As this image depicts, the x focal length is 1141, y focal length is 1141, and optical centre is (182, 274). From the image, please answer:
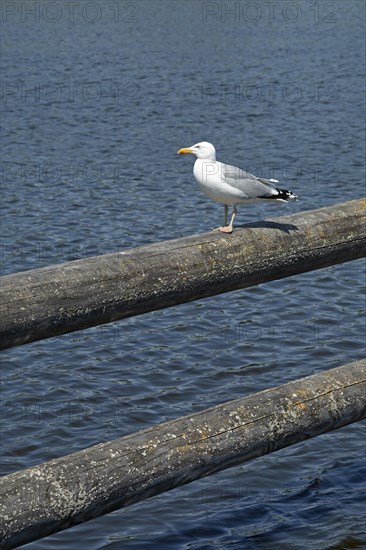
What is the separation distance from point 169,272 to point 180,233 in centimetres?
1080

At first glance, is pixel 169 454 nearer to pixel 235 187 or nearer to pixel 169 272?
pixel 169 272

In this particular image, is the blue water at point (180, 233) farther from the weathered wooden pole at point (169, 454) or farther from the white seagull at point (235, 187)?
the weathered wooden pole at point (169, 454)

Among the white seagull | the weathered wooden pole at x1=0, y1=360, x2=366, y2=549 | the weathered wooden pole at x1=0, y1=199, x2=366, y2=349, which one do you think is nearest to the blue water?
the white seagull

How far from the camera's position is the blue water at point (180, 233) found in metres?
7.93

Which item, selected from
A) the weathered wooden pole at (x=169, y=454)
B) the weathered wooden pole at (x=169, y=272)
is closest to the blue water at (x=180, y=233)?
the weathered wooden pole at (x=169, y=454)

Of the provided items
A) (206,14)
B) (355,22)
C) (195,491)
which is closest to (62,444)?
(195,491)

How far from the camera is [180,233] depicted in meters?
15.4

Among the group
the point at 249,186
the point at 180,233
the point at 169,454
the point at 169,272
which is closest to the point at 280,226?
Answer: the point at 169,272

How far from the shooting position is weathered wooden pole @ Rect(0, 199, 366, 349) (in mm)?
4164

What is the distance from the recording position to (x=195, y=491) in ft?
26.9

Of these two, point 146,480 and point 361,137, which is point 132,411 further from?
point 361,137

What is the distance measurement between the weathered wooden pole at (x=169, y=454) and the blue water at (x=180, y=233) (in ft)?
8.21

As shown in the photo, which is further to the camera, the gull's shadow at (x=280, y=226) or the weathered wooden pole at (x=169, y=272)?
the gull's shadow at (x=280, y=226)

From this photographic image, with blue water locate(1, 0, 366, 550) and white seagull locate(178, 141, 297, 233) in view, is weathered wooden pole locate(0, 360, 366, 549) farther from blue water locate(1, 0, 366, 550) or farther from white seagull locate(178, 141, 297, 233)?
blue water locate(1, 0, 366, 550)
